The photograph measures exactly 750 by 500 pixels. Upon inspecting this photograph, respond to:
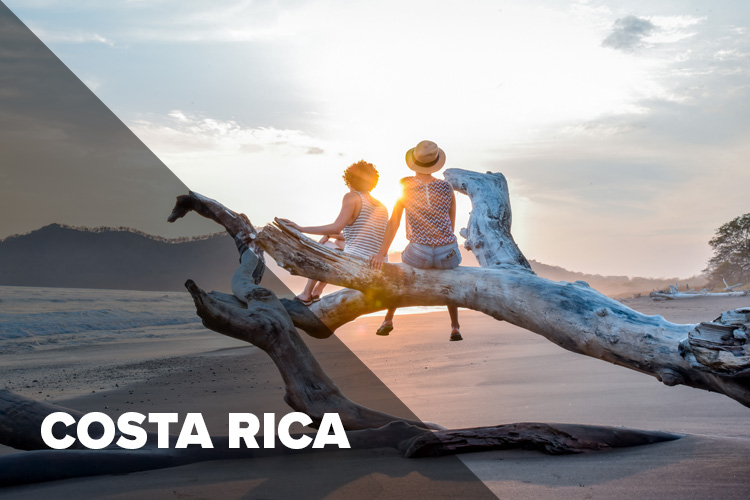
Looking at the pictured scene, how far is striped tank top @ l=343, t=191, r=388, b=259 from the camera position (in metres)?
6.54

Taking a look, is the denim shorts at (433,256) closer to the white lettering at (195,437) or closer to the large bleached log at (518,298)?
the large bleached log at (518,298)

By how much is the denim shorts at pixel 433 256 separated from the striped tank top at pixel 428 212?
0.15 feet

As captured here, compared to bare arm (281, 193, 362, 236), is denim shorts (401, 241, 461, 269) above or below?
below

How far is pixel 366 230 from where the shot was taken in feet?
21.6

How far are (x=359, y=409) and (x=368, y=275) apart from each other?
1.21 metres

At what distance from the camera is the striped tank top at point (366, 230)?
6.54m

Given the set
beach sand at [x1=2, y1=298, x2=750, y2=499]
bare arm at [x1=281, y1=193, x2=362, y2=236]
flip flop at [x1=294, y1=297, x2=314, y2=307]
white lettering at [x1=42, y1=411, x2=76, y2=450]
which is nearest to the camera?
beach sand at [x1=2, y1=298, x2=750, y2=499]

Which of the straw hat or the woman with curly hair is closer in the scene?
the straw hat

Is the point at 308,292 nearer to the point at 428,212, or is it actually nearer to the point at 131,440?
the point at 428,212

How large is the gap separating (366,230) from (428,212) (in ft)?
2.97

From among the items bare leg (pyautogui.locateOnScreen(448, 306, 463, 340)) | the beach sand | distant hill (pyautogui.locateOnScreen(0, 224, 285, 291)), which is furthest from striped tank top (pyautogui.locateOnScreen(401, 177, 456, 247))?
distant hill (pyautogui.locateOnScreen(0, 224, 285, 291))

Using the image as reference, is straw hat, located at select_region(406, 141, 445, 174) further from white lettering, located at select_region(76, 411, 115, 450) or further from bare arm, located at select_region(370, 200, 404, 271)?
white lettering, located at select_region(76, 411, 115, 450)

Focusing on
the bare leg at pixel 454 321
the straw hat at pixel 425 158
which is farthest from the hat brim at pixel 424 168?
the bare leg at pixel 454 321

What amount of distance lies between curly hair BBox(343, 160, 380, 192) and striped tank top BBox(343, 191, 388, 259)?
97mm
